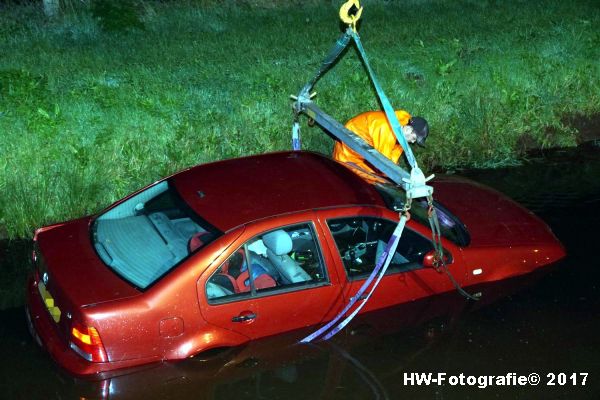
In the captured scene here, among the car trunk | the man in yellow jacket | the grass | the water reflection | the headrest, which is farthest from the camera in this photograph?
the grass

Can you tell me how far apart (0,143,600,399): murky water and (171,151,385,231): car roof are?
101 centimetres

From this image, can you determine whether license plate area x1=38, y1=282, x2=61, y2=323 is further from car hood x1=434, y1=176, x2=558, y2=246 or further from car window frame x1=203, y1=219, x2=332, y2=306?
car hood x1=434, y1=176, x2=558, y2=246

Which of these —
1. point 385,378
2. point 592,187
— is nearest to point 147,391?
point 385,378

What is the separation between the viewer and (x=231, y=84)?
10.8 meters

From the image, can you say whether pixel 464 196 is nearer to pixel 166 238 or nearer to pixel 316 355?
pixel 316 355

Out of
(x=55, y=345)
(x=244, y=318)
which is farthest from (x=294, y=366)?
(x=55, y=345)

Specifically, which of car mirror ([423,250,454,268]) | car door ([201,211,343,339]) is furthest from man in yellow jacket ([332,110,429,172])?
car door ([201,211,343,339])

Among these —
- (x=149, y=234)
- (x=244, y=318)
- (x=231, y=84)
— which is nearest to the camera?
(x=244, y=318)

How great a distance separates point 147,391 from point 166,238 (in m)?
1.10

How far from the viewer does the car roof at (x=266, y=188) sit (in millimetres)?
5652

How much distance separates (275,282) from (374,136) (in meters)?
2.70

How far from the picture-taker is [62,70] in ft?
35.4

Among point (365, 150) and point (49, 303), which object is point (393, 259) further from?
point (49, 303)

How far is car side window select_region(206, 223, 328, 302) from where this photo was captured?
5.48 meters
